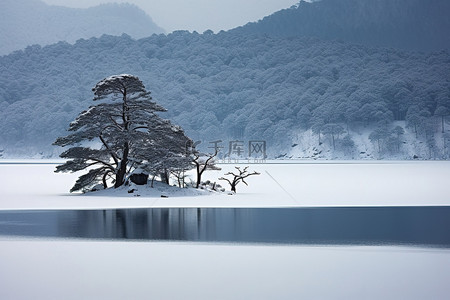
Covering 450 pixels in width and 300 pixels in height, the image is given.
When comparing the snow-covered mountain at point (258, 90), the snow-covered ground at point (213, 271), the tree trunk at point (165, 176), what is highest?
the snow-covered mountain at point (258, 90)

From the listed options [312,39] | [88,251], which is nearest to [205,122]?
[312,39]

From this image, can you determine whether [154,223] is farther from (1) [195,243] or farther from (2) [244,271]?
(2) [244,271]

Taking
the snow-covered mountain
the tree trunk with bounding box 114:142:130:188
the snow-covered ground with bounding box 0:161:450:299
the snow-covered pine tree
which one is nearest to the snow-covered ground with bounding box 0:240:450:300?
the snow-covered ground with bounding box 0:161:450:299

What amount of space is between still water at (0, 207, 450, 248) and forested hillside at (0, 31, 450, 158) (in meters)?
97.4

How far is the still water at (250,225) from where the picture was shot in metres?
12.3

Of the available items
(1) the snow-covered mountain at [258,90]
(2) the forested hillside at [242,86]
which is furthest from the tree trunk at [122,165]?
(2) the forested hillside at [242,86]

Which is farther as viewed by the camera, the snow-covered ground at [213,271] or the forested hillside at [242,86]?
the forested hillside at [242,86]

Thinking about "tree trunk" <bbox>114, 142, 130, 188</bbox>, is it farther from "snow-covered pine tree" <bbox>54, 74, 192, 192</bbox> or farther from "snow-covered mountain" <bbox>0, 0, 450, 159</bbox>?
"snow-covered mountain" <bbox>0, 0, 450, 159</bbox>

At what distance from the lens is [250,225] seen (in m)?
14.6

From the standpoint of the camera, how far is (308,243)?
11.5m

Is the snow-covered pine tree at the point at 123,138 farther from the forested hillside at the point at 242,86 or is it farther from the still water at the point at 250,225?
the forested hillside at the point at 242,86

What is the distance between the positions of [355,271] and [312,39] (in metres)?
168

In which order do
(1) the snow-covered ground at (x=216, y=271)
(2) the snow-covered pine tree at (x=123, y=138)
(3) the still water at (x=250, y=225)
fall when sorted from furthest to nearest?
(2) the snow-covered pine tree at (x=123, y=138) < (3) the still water at (x=250, y=225) < (1) the snow-covered ground at (x=216, y=271)

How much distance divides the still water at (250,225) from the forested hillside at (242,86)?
97.4 m
